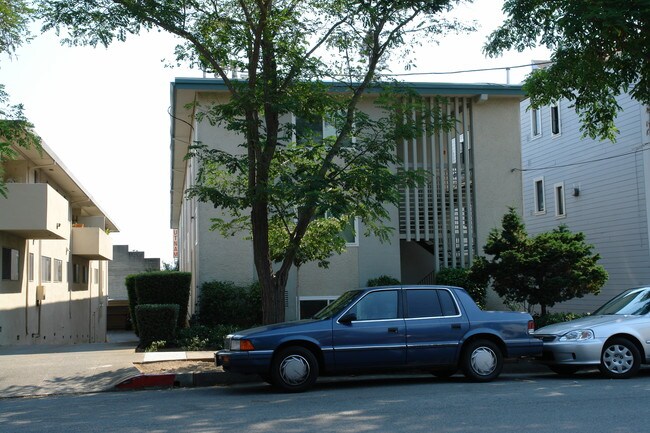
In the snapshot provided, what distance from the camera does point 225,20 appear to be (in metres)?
14.1

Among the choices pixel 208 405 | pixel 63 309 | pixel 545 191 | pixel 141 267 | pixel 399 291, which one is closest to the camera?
pixel 208 405

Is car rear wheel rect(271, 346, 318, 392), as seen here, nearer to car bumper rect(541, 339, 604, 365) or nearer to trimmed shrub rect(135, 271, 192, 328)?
car bumper rect(541, 339, 604, 365)

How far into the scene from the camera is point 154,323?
56.4 feet

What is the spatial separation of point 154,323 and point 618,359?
32.7 feet

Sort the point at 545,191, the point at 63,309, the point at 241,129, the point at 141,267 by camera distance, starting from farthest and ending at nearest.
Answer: the point at 141,267 → the point at 63,309 → the point at 545,191 → the point at 241,129

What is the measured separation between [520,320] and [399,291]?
6.34 feet

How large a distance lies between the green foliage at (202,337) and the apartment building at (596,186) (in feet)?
37.3

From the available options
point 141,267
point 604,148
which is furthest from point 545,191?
point 141,267

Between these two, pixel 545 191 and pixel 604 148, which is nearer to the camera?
pixel 604 148

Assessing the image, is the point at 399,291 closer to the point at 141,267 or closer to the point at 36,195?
the point at 36,195

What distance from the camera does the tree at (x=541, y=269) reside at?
17.4 metres

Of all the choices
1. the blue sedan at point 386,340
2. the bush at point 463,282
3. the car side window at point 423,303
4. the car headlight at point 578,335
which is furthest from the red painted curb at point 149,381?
the bush at point 463,282

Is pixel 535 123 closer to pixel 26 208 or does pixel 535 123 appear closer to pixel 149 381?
pixel 26 208

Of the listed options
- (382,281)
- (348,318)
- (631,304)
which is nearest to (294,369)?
(348,318)
